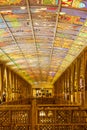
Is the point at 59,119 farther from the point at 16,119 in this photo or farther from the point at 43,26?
the point at 43,26

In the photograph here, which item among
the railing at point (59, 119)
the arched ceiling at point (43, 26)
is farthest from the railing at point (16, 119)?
the arched ceiling at point (43, 26)

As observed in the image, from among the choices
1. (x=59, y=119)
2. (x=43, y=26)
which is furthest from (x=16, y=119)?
(x=43, y=26)

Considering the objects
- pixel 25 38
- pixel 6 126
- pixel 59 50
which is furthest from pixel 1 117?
pixel 59 50

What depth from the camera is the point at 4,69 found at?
25.9 meters

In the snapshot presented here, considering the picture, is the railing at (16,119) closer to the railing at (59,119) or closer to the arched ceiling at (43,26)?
the railing at (59,119)

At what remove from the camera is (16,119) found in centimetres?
1048

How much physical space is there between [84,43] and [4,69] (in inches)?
449

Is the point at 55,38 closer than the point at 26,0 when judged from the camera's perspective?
No

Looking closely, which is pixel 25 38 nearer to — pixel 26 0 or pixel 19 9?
pixel 19 9

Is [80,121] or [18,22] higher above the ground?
[18,22]

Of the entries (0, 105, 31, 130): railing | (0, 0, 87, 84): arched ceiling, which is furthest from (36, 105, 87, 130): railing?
(0, 0, 87, 84): arched ceiling

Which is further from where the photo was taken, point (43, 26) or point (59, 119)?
point (43, 26)

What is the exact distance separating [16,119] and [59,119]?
1487mm

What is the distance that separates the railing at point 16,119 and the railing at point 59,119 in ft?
1.23
